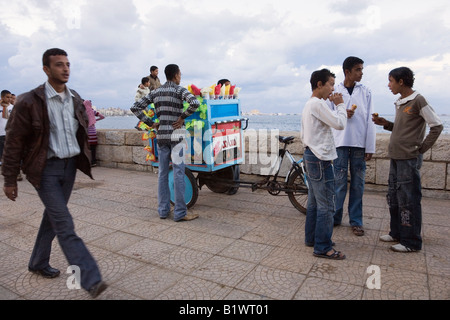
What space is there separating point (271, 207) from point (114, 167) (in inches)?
219

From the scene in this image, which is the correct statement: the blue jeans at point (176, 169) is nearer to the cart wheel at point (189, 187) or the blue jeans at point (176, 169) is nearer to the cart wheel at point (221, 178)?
the cart wheel at point (189, 187)

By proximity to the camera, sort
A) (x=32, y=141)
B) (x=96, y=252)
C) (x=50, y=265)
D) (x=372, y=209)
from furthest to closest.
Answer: (x=372, y=209)
(x=96, y=252)
(x=50, y=265)
(x=32, y=141)

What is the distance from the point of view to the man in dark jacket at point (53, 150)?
8.57 feet

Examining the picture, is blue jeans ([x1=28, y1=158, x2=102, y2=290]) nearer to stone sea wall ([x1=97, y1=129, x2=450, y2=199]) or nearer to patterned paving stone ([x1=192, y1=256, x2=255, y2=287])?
patterned paving stone ([x1=192, y1=256, x2=255, y2=287])

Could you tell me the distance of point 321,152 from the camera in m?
3.30

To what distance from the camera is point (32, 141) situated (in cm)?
270

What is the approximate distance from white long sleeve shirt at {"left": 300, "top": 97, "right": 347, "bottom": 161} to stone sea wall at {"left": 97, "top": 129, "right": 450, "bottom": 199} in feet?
7.41

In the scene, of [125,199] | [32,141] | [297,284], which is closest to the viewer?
[32,141]

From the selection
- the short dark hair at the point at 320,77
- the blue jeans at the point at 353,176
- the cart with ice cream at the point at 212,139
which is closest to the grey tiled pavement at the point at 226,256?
the blue jeans at the point at 353,176

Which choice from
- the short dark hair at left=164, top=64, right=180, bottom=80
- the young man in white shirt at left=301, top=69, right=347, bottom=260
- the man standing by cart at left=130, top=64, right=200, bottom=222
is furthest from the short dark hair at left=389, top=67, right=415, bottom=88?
the short dark hair at left=164, top=64, right=180, bottom=80

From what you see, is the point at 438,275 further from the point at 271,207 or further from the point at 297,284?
the point at 271,207

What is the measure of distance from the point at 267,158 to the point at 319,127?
3.44m

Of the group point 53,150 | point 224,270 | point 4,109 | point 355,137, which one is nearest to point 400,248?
point 355,137

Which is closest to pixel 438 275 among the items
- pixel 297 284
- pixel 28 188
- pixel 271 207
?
pixel 297 284
